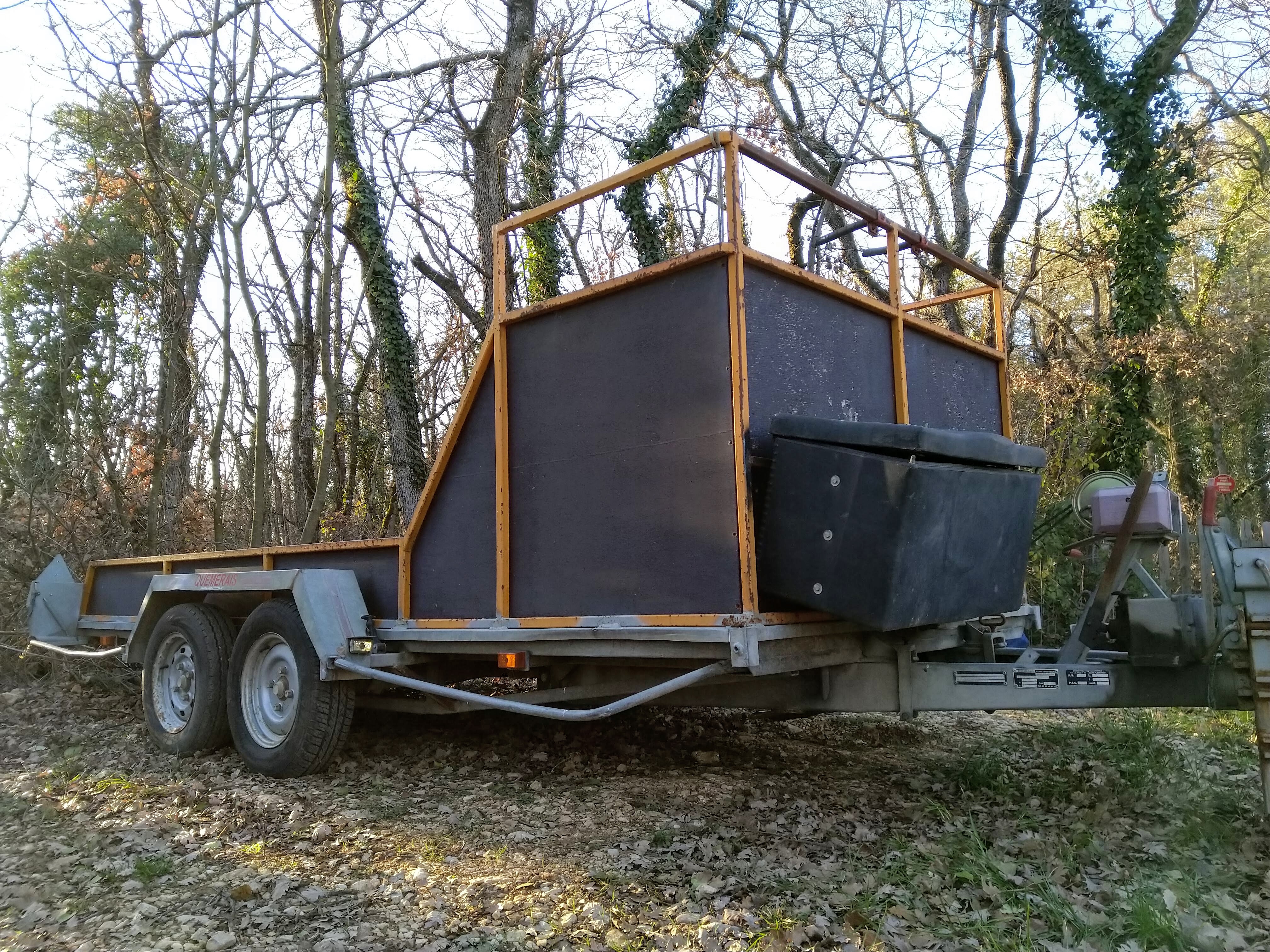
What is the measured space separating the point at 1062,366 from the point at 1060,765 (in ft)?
38.1

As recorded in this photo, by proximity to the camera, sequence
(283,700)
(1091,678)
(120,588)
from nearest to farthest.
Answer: (1091,678) < (283,700) < (120,588)

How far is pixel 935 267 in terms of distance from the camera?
14789mm

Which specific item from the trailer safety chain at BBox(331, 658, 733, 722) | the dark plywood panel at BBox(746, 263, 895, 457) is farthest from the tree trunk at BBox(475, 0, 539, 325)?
the dark plywood panel at BBox(746, 263, 895, 457)

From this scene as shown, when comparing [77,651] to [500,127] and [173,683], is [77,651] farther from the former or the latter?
[500,127]

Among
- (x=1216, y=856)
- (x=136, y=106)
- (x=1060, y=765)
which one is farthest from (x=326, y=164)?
(x=1216, y=856)

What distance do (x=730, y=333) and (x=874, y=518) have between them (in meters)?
0.91

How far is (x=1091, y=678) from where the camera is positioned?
3.85m

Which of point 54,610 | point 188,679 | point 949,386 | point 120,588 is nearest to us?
point 949,386

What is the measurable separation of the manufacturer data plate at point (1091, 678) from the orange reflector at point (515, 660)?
238cm

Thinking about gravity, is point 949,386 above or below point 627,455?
above

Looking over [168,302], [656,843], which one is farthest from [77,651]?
[656,843]

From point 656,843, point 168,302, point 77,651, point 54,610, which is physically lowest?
point 656,843

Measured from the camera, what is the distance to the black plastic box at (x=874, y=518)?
343 centimetres

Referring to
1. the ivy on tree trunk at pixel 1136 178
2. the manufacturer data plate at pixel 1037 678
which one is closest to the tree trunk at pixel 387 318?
the manufacturer data plate at pixel 1037 678
